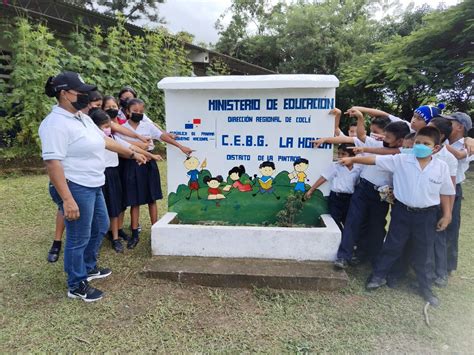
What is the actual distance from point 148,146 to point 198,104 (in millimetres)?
683

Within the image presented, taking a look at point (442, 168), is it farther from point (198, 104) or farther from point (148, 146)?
point (148, 146)

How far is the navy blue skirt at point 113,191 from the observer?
3.42 metres

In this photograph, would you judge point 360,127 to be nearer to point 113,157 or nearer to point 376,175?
point 376,175

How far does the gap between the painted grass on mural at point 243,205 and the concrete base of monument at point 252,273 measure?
52cm

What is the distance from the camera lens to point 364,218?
3076mm

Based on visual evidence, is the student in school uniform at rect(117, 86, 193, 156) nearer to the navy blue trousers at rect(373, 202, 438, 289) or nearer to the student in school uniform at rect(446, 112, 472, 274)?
the navy blue trousers at rect(373, 202, 438, 289)

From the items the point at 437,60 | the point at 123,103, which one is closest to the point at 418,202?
the point at 123,103

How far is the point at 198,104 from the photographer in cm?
340

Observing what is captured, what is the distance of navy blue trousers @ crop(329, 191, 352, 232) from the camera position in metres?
3.35

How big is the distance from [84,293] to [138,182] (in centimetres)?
124

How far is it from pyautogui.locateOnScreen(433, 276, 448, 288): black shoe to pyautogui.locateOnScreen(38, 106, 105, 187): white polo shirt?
2.77 m

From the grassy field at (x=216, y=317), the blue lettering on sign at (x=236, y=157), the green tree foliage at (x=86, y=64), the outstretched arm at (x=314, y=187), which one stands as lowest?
the grassy field at (x=216, y=317)

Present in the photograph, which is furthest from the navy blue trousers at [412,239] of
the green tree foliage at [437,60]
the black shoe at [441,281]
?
the green tree foliage at [437,60]

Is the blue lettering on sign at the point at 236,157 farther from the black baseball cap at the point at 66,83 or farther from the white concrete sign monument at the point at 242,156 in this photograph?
the black baseball cap at the point at 66,83
